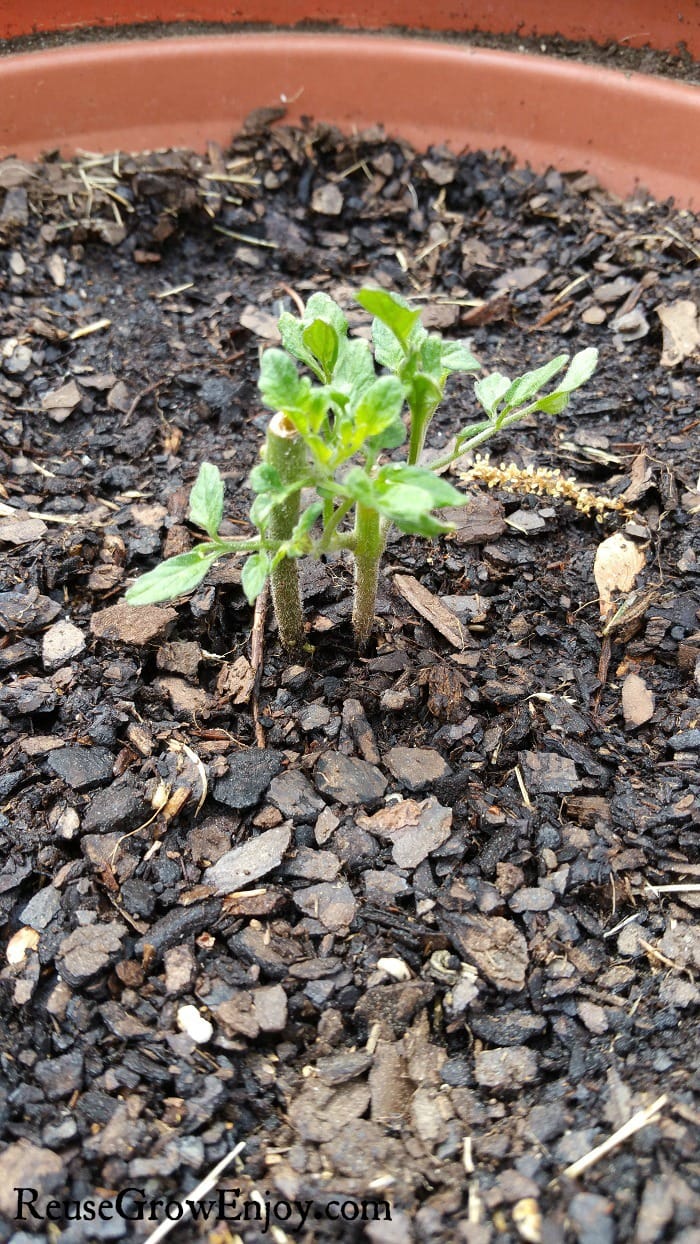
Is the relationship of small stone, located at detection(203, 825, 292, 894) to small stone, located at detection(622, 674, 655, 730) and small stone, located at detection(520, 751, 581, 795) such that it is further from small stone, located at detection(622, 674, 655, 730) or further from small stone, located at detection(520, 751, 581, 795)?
small stone, located at detection(622, 674, 655, 730)

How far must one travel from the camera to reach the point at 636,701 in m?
1.21

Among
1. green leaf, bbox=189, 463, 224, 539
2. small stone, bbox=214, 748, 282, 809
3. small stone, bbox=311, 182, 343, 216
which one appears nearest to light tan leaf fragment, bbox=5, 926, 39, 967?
small stone, bbox=214, 748, 282, 809

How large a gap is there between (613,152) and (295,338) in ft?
4.22

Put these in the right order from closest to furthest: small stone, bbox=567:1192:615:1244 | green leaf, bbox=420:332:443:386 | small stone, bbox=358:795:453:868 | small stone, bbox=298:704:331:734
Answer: small stone, bbox=567:1192:615:1244
green leaf, bbox=420:332:443:386
small stone, bbox=358:795:453:868
small stone, bbox=298:704:331:734

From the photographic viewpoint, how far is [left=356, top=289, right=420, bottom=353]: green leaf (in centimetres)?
86

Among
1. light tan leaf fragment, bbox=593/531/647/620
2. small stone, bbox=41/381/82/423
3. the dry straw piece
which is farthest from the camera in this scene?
small stone, bbox=41/381/82/423

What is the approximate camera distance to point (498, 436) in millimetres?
1529

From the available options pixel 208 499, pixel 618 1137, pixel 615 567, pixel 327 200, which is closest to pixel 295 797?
pixel 208 499

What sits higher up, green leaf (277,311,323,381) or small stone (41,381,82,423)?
green leaf (277,311,323,381)

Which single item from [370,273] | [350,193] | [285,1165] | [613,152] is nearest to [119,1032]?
[285,1165]

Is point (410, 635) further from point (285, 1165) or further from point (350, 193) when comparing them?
point (350, 193)

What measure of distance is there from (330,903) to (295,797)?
14cm

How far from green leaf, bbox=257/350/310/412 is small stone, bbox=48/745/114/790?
1.70 feet

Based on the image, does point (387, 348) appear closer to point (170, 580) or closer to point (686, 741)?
point (170, 580)
